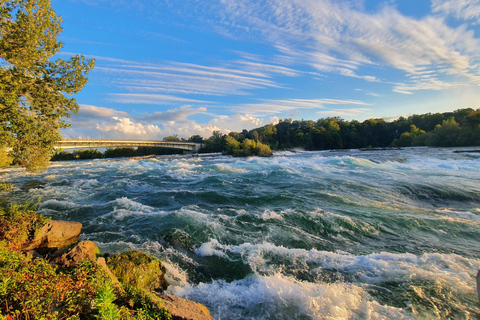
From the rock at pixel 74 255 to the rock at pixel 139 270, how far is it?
461 mm

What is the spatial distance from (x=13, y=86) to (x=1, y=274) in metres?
8.15

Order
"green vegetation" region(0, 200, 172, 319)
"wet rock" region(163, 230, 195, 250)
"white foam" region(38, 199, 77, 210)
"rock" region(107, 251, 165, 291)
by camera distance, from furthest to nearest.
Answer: "white foam" region(38, 199, 77, 210) < "wet rock" region(163, 230, 195, 250) < "rock" region(107, 251, 165, 291) < "green vegetation" region(0, 200, 172, 319)

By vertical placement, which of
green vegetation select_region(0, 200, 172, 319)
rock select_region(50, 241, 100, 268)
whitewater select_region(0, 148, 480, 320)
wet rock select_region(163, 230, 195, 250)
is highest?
green vegetation select_region(0, 200, 172, 319)

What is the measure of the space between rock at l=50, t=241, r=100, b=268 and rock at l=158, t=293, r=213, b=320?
2212 mm

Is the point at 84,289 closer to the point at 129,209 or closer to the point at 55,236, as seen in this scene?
the point at 55,236

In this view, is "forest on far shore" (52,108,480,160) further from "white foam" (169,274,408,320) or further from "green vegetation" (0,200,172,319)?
"green vegetation" (0,200,172,319)

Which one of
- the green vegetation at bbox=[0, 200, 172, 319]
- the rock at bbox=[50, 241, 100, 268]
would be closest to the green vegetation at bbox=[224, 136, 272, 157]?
the rock at bbox=[50, 241, 100, 268]

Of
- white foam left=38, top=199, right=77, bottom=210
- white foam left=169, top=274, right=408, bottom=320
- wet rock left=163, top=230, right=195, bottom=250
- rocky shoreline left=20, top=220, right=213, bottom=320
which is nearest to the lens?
rocky shoreline left=20, top=220, right=213, bottom=320

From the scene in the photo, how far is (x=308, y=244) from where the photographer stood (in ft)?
23.3

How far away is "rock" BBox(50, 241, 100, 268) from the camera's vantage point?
14.8 feet

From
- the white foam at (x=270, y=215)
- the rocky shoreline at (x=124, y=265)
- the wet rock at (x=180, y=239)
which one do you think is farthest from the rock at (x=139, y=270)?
the white foam at (x=270, y=215)

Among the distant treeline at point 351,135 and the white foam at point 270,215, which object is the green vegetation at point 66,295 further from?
the distant treeline at point 351,135

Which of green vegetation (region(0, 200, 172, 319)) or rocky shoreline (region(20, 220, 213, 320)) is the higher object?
green vegetation (region(0, 200, 172, 319))

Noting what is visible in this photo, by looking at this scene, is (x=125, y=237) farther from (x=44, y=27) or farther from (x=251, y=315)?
(x=44, y=27)
